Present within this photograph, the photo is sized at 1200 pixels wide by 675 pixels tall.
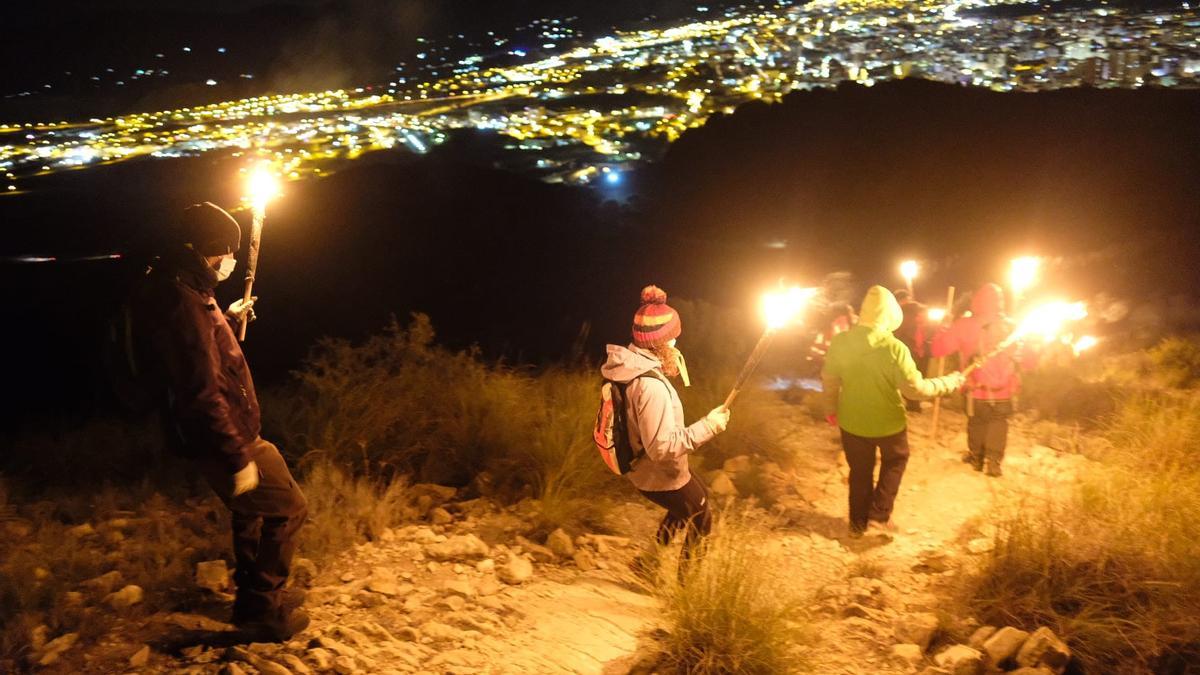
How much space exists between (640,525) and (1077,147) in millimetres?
22205

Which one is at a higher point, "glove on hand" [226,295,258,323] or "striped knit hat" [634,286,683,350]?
"glove on hand" [226,295,258,323]

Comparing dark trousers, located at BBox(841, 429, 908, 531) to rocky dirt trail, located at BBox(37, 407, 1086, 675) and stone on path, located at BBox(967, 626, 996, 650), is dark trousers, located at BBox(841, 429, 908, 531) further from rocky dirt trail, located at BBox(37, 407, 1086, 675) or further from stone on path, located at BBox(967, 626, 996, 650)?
stone on path, located at BBox(967, 626, 996, 650)

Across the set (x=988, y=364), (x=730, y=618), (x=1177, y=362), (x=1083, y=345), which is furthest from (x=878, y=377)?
(x=1083, y=345)

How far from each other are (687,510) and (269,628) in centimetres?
217

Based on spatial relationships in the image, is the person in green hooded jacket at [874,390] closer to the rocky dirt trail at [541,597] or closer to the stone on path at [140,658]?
the rocky dirt trail at [541,597]

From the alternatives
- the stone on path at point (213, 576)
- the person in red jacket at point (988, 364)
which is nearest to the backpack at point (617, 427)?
the stone on path at point (213, 576)

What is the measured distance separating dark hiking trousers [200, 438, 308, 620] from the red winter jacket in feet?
18.1

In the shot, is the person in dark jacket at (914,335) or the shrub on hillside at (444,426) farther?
the person in dark jacket at (914,335)

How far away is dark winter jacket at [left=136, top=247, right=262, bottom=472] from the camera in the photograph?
10.8 ft

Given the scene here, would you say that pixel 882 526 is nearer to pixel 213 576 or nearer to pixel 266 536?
pixel 266 536

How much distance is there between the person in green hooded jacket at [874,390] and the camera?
5.64 m

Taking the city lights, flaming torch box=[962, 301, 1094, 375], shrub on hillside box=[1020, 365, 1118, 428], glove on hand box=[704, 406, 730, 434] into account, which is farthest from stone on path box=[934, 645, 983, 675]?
the city lights

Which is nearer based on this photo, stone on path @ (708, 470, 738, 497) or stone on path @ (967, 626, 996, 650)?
stone on path @ (967, 626, 996, 650)

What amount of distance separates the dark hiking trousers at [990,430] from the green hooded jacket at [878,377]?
1.61 meters
